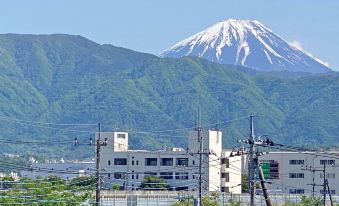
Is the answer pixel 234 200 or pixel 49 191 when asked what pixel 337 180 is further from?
pixel 49 191

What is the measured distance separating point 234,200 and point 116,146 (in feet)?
117

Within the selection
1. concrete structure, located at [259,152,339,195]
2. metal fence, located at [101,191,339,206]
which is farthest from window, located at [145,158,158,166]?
metal fence, located at [101,191,339,206]

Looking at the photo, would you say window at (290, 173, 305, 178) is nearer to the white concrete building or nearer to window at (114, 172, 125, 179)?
the white concrete building

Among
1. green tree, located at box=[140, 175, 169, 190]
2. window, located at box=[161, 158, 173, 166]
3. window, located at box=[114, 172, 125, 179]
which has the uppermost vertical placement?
window, located at box=[161, 158, 173, 166]

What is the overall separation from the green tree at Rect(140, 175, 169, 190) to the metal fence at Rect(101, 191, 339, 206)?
12.1 m

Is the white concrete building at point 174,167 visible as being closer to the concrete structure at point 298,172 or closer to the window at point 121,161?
the window at point 121,161

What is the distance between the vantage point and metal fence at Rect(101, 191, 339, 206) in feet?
267

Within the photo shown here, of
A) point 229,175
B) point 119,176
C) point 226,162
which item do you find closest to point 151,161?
point 119,176

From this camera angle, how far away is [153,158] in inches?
4594

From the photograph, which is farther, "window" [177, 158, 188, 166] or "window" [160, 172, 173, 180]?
"window" [160, 172, 173, 180]

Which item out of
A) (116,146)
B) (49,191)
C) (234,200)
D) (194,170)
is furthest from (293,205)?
(116,146)

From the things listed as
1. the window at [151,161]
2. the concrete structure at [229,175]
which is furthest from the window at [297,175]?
the window at [151,161]

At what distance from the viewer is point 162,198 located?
8975 centimetres

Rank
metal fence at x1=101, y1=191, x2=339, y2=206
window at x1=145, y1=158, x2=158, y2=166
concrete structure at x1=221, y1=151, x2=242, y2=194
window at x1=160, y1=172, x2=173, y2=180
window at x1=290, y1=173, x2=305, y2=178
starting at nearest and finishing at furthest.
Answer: metal fence at x1=101, y1=191, x2=339, y2=206
concrete structure at x1=221, y1=151, x2=242, y2=194
window at x1=160, y1=172, x2=173, y2=180
window at x1=145, y1=158, x2=158, y2=166
window at x1=290, y1=173, x2=305, y2=178
